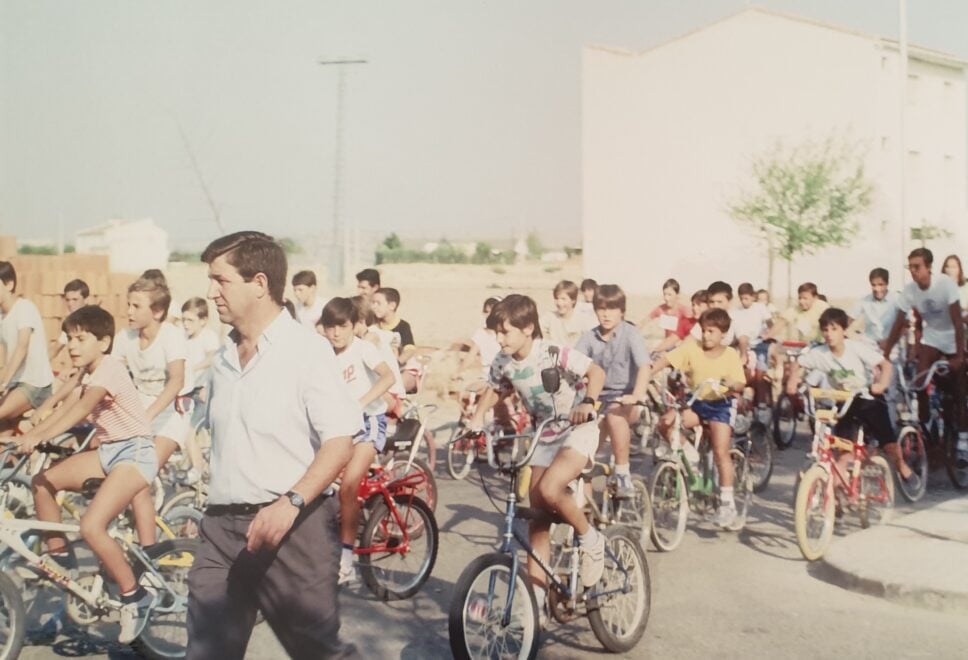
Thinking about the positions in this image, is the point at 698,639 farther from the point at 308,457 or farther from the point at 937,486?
the point at 937,486

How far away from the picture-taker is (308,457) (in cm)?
397

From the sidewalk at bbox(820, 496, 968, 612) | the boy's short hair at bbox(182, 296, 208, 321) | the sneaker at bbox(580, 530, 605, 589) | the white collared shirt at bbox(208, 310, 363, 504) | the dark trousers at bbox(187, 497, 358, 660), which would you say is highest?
the boy's short hair at bbox(182, 296, 208, 321)

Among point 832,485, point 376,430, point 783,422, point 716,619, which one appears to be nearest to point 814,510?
point 832,485

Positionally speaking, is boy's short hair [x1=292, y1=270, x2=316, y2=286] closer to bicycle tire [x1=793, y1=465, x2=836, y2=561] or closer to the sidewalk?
bicycle tire [x1=793, y1=465, x2=836, y2=561]

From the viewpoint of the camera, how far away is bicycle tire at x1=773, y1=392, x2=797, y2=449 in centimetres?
1396

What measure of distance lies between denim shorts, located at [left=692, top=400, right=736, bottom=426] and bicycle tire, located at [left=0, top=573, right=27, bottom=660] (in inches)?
206

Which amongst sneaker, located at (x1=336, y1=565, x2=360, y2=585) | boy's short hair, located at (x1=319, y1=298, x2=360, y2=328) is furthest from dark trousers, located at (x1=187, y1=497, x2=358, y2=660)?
boy's short hair, located at (x1=319, y1=298, x2=360, y2=328)

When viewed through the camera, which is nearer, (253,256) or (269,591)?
(269,591)

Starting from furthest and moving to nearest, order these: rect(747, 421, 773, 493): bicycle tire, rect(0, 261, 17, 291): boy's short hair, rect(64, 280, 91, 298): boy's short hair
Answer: rect(64, 280, 91, 298): boy's short hair
rect(747, 421, 773, 493): bicycle tire
rect(0, 261, 17, 291): boy's short hair

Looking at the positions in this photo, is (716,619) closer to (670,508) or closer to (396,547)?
(670,508)

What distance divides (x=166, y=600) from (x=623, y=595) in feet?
7.83

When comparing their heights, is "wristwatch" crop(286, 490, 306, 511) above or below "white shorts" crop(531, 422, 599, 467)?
above

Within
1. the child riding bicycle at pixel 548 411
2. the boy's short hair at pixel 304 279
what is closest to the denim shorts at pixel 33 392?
the boy's short hair at pixel 304 279

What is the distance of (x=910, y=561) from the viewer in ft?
25.2
